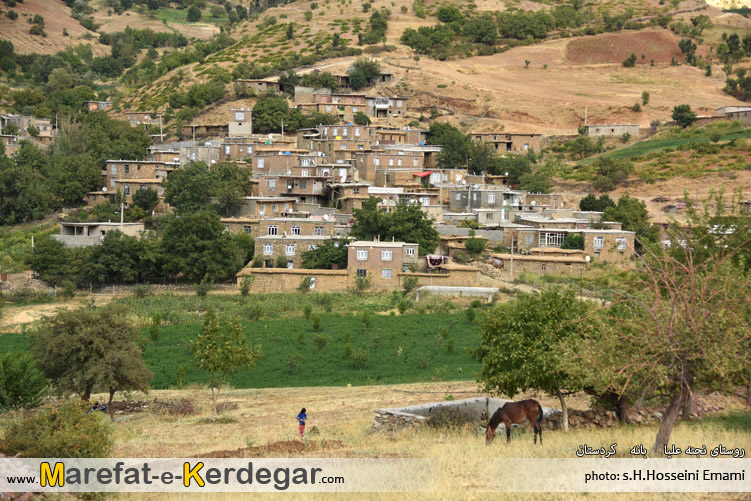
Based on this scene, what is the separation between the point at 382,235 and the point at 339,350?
1449 cm

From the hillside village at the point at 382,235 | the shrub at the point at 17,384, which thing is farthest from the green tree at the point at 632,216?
the shrub at the point at 17,384

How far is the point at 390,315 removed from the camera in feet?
119

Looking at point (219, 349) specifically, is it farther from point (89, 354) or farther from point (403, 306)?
point (403, 306)

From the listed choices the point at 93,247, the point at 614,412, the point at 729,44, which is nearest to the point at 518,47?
the point at 729,44

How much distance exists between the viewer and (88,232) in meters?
46.0

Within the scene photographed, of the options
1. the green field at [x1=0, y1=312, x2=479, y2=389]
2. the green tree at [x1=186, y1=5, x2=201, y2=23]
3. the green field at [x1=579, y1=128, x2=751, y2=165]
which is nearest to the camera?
the green field at [x1=0, y1=312, x2=479, y2=389]

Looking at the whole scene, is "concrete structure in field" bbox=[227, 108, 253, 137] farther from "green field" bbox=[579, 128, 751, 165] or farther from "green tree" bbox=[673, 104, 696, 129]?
"green tree" bbox=[673, 104, 696, 129]

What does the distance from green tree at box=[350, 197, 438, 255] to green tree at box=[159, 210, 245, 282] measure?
6.83 metres

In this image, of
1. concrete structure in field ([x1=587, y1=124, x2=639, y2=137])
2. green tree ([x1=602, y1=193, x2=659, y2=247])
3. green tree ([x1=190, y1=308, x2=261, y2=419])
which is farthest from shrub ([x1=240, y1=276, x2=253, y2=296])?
concrete structure in field ([x1=587, y1=124, x2=639, y2=137])

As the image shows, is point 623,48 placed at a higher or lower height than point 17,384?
higher

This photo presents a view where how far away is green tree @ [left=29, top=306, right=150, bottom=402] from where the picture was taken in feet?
69.7

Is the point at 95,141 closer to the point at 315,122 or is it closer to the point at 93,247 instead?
the point at 315,122

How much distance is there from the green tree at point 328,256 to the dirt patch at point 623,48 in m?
73.3

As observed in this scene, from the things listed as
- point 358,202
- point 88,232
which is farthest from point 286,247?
point 88,232
